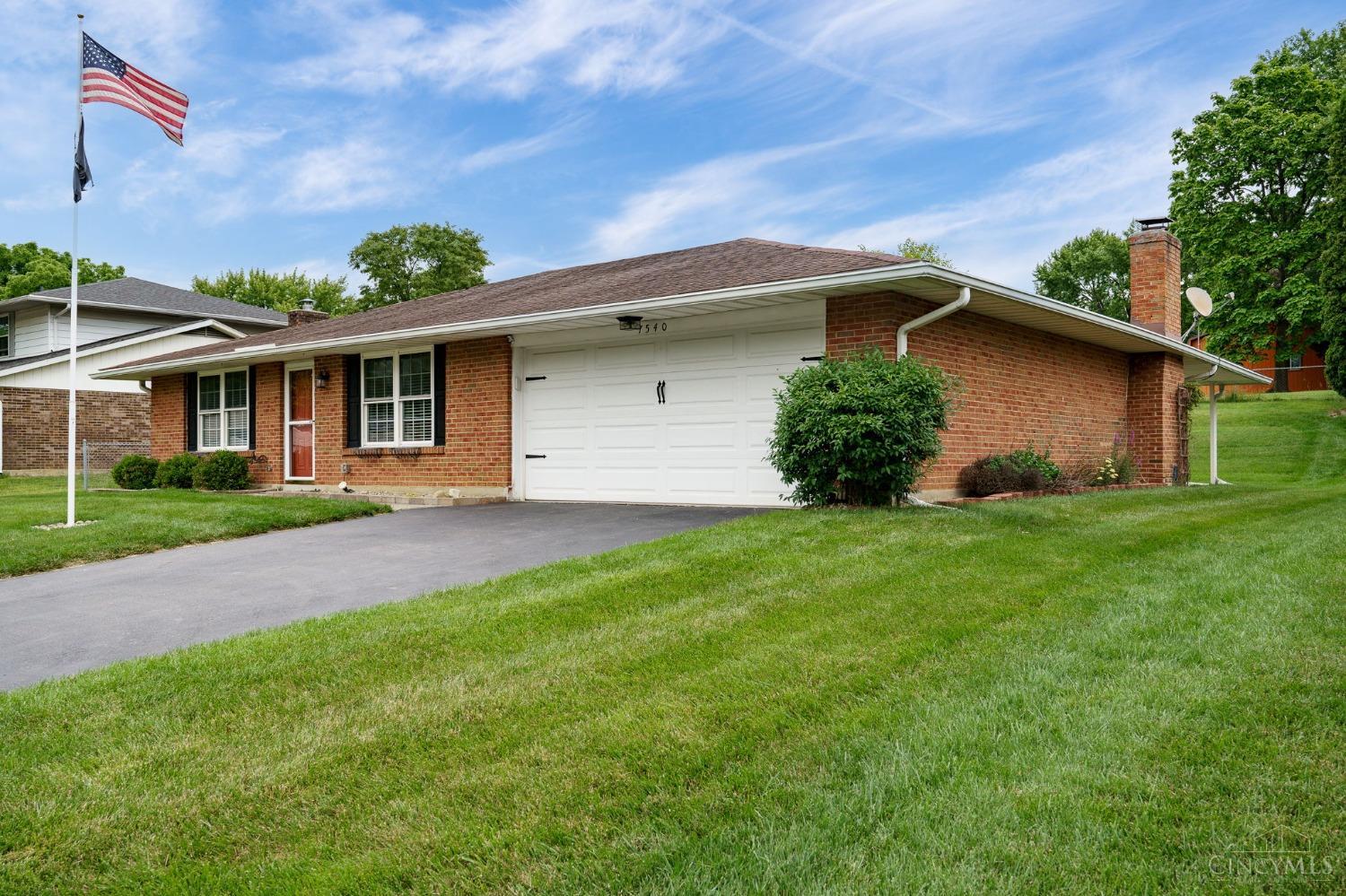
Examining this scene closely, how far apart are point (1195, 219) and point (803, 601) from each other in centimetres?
3349

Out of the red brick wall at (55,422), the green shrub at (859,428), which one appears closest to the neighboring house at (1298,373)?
the green shrub at (859,428)

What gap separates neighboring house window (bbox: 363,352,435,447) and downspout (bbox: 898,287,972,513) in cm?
739

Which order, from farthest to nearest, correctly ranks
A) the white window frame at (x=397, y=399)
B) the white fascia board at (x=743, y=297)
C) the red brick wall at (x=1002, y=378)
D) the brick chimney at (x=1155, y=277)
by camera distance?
the brick chimney at (x=1155, y=277) < the white window frame at (x=397, y=399) < the red brick wall at (x=1002, y=378) < the white fascia board at (x=743, y=297)

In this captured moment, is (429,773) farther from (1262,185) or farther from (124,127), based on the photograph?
(1262,185)

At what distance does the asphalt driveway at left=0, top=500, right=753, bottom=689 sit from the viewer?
522cm

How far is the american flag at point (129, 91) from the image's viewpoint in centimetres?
1084

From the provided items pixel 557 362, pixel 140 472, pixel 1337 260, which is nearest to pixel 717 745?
pixel 557 362

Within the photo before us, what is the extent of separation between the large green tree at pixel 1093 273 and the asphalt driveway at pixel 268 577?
42756mm

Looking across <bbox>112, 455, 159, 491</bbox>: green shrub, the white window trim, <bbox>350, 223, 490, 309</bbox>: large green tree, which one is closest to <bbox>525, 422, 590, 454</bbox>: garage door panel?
the white window trim

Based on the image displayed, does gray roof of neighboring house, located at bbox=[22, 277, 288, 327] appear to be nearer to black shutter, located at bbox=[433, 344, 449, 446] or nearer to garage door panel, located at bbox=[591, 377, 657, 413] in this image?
black shutter, located at bbox=[433, 344, 449, 446]

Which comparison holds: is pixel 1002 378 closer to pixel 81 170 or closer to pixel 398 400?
pixel 398 400

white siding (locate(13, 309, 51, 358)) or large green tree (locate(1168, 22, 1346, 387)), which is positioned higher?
large green tree (locate(1168, 22, 1346, 387))

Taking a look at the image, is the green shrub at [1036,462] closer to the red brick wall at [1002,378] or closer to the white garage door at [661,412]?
the red brick wall at [1002,378]

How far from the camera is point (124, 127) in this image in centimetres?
1244
